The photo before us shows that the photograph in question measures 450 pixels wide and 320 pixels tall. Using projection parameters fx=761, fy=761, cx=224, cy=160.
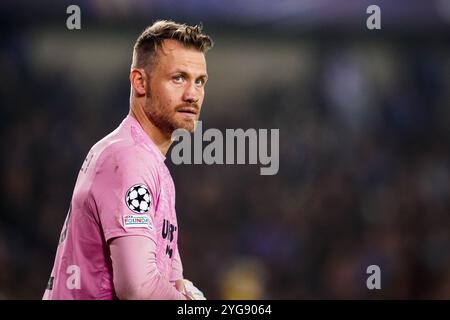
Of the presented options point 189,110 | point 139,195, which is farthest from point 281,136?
point 139,195

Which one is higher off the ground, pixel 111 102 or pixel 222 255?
pixel 111 102

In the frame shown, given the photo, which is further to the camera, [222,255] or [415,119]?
[415,119]

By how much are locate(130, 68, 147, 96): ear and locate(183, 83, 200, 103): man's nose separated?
195 millimetres

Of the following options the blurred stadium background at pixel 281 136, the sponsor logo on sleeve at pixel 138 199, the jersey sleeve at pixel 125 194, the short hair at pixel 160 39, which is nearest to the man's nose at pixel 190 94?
the short hair at pixel 160 39

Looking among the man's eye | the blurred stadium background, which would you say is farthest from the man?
the blurred stadium background

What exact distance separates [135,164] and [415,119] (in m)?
6.41

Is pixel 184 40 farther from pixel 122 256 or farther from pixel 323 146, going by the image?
pixel 323 146

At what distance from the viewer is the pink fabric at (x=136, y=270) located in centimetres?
292

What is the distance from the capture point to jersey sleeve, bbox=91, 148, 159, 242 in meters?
3.00

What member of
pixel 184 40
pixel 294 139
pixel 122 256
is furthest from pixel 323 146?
pixel 122 256

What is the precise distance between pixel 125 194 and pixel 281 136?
540 centimetres

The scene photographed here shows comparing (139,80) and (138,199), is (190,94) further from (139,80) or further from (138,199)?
(138,199)

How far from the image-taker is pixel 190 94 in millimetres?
3496

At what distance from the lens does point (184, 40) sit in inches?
138
